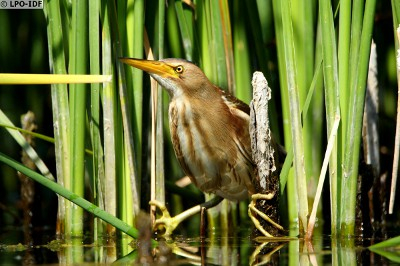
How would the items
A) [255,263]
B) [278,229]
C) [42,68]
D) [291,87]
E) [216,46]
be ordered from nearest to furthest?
1. [255,263]
2. [291,87]
3. [278,229]
4. [216,46]
5. [42,68]

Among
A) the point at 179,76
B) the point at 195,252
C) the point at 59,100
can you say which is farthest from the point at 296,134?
the point at 59,100

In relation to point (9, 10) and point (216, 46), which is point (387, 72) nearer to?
point (216, 46)

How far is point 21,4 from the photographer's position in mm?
3588

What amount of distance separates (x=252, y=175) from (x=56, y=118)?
88cm

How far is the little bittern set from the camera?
335 centimetres

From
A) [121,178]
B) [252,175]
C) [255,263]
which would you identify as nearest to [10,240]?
[121,178]

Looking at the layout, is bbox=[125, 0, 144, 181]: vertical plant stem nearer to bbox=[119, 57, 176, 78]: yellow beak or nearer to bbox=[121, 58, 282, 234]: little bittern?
bbox=[119, 57, 176, 78]: yellow beak

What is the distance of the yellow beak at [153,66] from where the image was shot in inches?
116

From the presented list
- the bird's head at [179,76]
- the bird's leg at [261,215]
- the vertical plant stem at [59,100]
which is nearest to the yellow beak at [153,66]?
the bird's head at [179,76]

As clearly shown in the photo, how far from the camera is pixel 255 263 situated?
2436 mm

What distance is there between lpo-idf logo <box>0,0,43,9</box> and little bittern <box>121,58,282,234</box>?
2.55ft

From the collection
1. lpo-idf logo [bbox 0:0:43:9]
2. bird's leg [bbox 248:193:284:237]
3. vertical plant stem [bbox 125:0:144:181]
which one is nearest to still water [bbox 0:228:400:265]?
bird's leg [bbox 248:193:284:237]

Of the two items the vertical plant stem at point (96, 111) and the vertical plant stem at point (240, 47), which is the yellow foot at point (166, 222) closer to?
the vertical plant stem at point (96, 111)

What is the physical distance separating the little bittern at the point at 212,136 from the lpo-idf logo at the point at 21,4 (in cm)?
78
